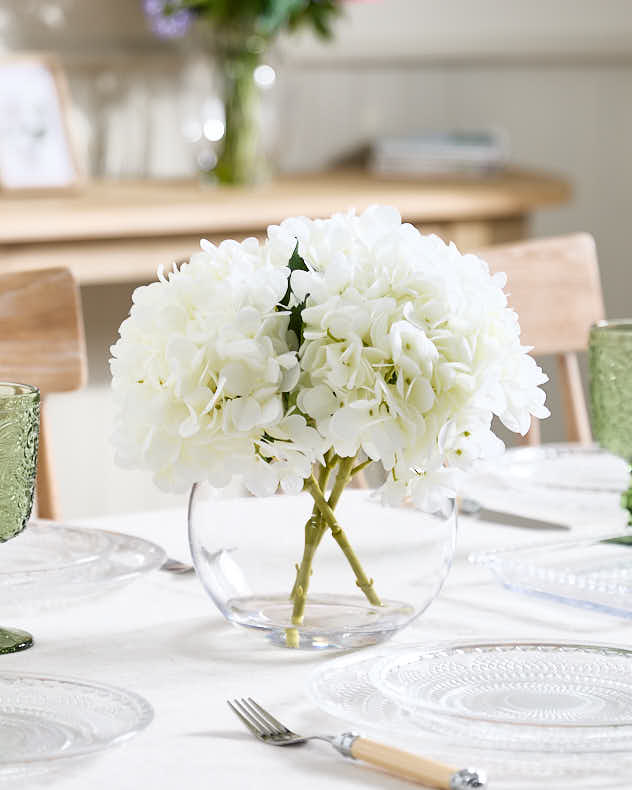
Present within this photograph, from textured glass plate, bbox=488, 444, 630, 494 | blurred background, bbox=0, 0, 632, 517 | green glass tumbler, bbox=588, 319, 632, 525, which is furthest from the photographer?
blurred background, bbox=0, 0, 632, 517

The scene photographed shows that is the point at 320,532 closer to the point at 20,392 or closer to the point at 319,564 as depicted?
the point at 319,564

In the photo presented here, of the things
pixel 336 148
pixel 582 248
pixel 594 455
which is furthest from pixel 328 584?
pixel 336 148

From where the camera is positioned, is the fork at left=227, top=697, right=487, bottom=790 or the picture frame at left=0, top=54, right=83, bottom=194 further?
the picture frame at left=0, top=54, right=83, bottom=194

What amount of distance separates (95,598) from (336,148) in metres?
2.07

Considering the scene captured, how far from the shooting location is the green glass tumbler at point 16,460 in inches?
36.8

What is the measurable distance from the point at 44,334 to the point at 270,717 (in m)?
0.96

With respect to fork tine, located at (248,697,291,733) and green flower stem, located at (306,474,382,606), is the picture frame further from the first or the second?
fork tine, located at (248,697,291,733)

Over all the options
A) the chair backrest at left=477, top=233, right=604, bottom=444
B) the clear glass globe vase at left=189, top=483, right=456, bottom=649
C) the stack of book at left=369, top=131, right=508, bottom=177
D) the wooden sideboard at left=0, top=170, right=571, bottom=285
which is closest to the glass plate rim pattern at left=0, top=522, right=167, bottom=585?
the clear glass globe vase at left=189, top=483, right=456, bottom=649

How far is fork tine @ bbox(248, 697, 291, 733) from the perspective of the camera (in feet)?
2.68

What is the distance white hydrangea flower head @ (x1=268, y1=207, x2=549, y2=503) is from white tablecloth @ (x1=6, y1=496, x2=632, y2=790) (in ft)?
0.47

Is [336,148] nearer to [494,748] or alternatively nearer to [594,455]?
[594,455]

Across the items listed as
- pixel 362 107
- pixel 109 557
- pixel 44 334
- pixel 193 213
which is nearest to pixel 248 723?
pixel 109 557

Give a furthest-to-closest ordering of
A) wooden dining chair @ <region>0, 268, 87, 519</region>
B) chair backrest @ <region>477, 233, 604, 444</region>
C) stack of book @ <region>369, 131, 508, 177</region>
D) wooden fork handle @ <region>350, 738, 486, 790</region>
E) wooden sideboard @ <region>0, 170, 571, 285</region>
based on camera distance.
Result: stack of book @ <region>369, 131, 508, 177</region> < wooden sideboard @ <region>0, 170, 571, 285</region> < chair backrest @ <region>477, 233, 604, 444</region> < wooden dining chair @ <region>0, 268, 87, 519</region> < wooden fork handle @ <region>350, 738, 486, 790</region>

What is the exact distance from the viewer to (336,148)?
3031mm
